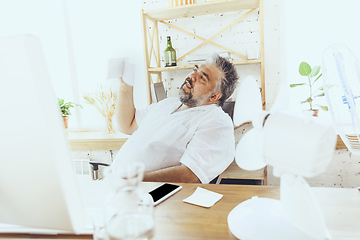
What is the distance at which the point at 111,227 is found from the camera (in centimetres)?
52

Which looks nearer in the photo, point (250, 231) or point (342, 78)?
point (250, 231)

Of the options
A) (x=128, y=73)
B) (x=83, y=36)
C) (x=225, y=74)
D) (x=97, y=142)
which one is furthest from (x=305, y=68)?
(x=83, y=36)

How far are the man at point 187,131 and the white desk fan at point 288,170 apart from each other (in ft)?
2.26

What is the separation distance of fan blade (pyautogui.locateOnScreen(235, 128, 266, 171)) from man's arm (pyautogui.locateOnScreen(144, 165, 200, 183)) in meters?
0.63

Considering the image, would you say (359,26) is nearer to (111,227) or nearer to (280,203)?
(280,203)

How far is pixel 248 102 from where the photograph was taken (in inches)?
27.5

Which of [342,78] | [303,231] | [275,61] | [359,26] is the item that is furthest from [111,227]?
[359,26]

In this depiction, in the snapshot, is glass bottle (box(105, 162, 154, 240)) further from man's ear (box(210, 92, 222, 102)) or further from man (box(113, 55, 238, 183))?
man's ear (box(210, 92, 222, 102))

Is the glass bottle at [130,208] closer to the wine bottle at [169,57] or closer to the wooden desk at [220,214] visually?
the wooden desk at [220,214]

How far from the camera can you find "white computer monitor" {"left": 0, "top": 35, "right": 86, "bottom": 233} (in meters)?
0.40

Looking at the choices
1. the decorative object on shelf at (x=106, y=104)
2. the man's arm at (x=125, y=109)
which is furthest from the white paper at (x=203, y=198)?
the decorative object on shelf at (x=106, y=104)

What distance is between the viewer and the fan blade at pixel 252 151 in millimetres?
685

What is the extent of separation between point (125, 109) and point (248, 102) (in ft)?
4.79

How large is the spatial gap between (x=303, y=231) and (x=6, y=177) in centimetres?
58
